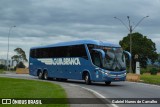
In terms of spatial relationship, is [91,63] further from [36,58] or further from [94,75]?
[36,58]

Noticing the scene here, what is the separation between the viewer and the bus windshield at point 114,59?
96.3 feet

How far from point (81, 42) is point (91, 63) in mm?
2486

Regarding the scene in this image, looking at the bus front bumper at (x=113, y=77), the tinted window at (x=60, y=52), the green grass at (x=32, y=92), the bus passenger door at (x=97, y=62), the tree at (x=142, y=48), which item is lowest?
the green grass at (x=32, y=92)

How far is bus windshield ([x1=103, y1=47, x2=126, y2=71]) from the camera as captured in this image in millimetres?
29344

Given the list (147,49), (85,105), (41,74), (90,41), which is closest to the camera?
(85,105)

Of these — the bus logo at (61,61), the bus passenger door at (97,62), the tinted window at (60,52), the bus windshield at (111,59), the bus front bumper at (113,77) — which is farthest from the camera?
the bus logo at (61,61)

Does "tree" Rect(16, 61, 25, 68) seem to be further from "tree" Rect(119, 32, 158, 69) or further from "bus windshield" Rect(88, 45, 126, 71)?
"bus windshield" Rect(88, 45, 126, 71)

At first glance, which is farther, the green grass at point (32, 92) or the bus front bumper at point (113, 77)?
the bus front bumper at point (113, 77)

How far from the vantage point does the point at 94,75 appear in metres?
30.1

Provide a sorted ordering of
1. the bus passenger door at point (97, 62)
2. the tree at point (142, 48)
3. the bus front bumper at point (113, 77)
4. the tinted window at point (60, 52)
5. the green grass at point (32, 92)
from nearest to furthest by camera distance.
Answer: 1. the green grass at point (32, 92)
2. the bus front bumper at point (113, 77)
3. the bus passenger door at point (97, 62)
4. the tinted window at point (60, 52)
5. the tree at point (142, 48)

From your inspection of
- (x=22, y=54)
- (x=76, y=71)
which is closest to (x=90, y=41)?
(x=76, y=71)

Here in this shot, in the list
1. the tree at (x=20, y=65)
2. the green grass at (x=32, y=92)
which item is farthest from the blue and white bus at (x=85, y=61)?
the tree at (x=20, y=65)

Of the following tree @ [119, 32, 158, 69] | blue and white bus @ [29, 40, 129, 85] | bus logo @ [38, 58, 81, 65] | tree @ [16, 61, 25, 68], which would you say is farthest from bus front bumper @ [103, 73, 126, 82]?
tree @ [16, 61, 25, 68]

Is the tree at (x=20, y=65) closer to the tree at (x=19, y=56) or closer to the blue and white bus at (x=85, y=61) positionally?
the tree at (x=19, y=56)
